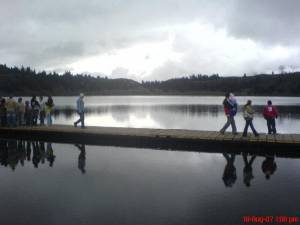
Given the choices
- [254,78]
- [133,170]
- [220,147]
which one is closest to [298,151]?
[220,147]

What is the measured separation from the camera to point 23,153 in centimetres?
1709

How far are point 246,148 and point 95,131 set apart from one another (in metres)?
8.46

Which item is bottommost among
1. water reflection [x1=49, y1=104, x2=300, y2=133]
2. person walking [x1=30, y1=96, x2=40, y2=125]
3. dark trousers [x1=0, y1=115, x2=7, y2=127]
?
water reflection [x1=49, y1=104, x2=300, y2=133]

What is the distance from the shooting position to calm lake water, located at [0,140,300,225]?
27.9ft

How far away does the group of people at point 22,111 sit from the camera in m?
20.5

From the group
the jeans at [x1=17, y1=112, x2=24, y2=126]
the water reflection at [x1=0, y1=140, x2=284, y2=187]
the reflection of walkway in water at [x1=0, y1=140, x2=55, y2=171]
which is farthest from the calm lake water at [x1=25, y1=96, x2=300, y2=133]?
the reflection of walkway in water at [x1=0, y1=140, x2=55, y2=171]

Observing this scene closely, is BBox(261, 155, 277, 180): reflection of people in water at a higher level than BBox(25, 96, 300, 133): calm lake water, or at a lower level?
lower

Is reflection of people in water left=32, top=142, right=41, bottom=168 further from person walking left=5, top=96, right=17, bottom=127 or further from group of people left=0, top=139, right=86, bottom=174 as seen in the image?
person walking left=5, top=96, right=17, bottom=127

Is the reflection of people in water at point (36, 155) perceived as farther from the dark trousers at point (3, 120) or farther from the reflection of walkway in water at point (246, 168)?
the reflection of walkway in water at point (246, 168)

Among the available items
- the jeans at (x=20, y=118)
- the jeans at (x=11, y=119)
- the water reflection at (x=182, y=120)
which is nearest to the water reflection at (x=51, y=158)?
the jeans at (x=11, y=119)

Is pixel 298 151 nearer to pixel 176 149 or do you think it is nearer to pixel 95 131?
pixel 176 149

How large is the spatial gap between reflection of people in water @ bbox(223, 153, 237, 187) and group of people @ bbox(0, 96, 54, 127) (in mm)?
11296

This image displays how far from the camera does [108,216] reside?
A: 8523 mm

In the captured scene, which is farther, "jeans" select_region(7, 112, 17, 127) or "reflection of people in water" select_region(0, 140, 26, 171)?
"jeans" select_region(7, 112, 17, 127)
